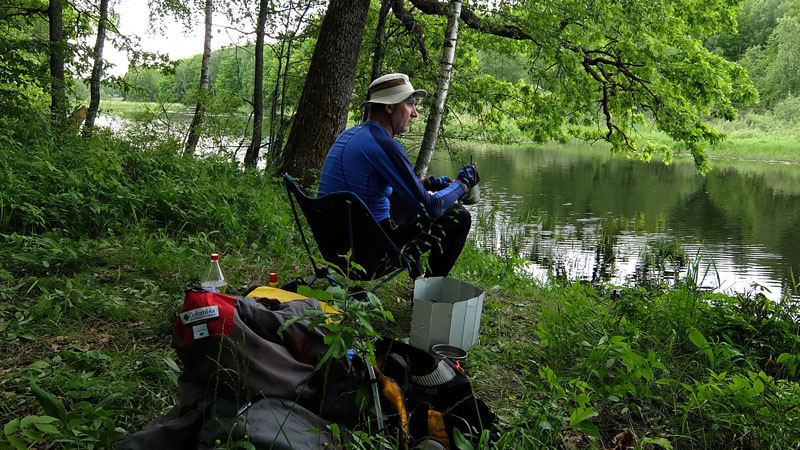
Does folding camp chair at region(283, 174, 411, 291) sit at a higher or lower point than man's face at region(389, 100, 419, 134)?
lower

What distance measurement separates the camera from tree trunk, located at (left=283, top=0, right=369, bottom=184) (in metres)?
5.41

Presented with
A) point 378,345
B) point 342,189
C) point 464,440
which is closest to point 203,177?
point 342,189

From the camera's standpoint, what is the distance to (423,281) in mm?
2877

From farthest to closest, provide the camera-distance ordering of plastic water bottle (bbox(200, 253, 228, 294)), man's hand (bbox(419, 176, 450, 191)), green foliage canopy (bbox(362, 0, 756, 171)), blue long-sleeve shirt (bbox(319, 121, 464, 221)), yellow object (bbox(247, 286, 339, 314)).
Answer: green foliage canopy (bbox(362, 0, 756, 171)) → man's hand (bbox(419, 176, 450, 191)) → plastic water bottle (bbox(200, 253, 228, 294)) → blue long-sleeve shirt (bbox(319, 121, 464, 221)) → yellow object (bbox(247, 286, 339, 314))

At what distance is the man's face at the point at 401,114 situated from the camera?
9.34 feet

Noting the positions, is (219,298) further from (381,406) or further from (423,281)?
(423,281)

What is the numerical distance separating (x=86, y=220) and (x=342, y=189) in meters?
2.18

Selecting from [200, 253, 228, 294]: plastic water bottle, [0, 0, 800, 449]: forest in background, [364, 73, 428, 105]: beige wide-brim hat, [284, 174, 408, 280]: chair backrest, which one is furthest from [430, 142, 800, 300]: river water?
[200, 253, 228, 294]: plastic water bottle

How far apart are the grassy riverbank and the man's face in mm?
1055

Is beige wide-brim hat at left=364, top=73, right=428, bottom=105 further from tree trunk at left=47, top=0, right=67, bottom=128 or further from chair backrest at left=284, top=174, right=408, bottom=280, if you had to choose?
tree trunk at left=47, top=0, right=67, bottom=128

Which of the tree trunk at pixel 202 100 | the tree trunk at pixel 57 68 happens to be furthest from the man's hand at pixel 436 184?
the tree trunk at pixel 57 68

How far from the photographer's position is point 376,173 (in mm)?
2768

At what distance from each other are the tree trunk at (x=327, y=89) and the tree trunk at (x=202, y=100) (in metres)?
1.50

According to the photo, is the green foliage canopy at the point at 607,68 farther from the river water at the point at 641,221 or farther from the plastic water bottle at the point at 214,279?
the plastic water bottle at the point at 214,279
